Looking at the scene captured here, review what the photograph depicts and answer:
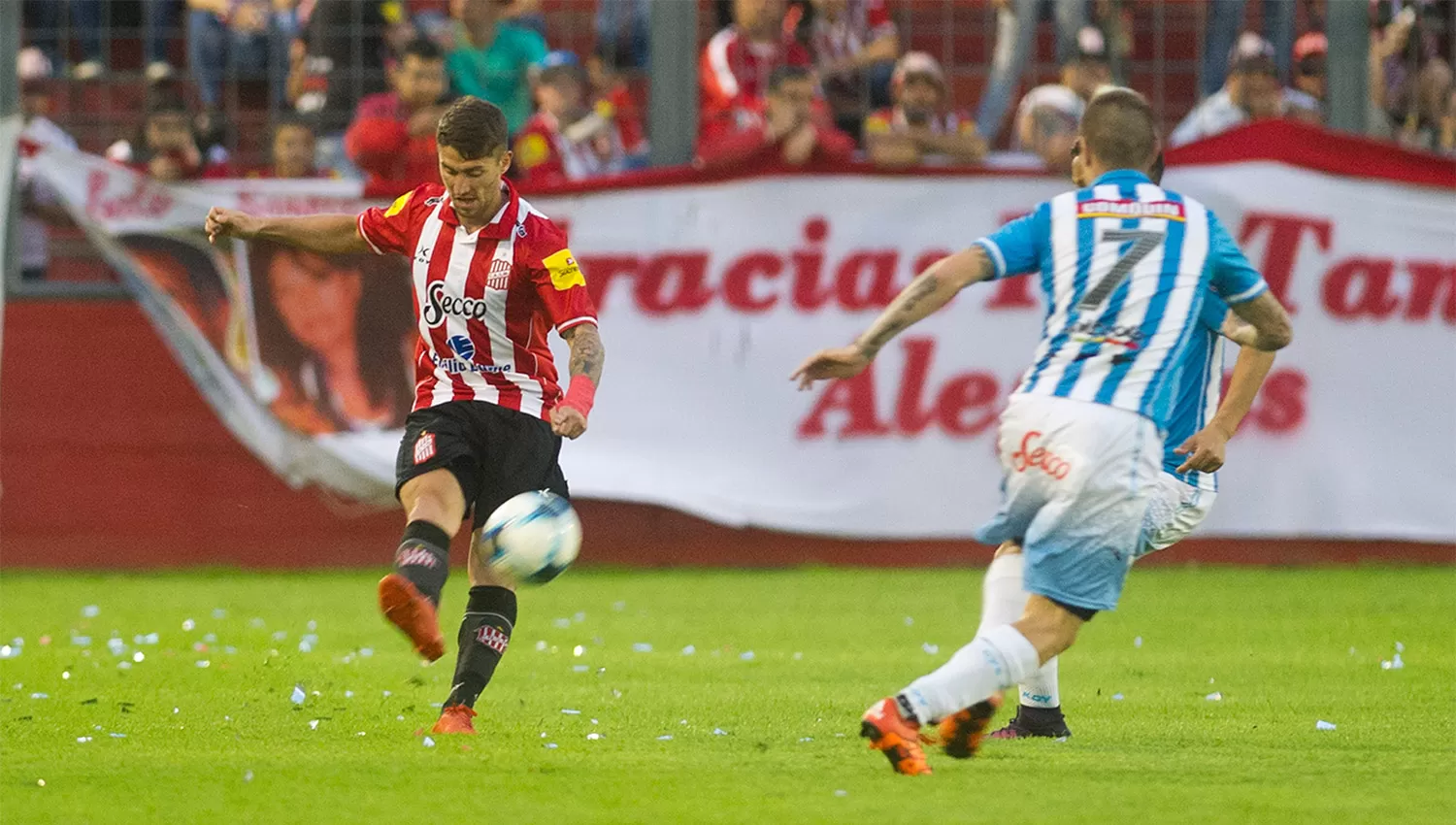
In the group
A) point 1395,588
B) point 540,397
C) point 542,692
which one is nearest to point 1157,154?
point 540,397

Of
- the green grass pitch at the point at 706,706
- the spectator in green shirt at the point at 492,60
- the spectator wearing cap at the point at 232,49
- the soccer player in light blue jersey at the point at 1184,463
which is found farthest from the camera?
the spectator wearing cap at the point at 232,49

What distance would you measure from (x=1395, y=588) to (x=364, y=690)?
6304 millimetres

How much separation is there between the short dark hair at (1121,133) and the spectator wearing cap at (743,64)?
7213 mm

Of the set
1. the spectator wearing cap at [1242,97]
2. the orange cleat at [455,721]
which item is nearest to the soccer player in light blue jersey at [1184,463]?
the orange cleat at [455,721]

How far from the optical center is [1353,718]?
6902mm

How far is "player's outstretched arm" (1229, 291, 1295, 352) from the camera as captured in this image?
19.2 feet

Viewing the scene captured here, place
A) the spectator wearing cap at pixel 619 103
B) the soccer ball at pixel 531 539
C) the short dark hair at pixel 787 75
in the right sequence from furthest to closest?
the spectator wearing cap at pixel 619 103 → the short dark hair at pixel 787 75 → the soccer ball at pixel 531 539

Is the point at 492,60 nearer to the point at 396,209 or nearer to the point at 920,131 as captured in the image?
the point at 920,131

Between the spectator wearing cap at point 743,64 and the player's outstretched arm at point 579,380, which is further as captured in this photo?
the spectator wearing cap at point 743,64

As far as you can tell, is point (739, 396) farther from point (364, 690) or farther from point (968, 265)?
point (968, 265)

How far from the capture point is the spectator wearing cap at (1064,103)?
12609 millimetres

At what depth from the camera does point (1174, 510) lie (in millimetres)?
6562

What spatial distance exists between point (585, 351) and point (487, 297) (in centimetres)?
40

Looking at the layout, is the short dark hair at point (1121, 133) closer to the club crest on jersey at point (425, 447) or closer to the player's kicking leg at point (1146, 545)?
the player's kicking leg at point (1146, 545)
